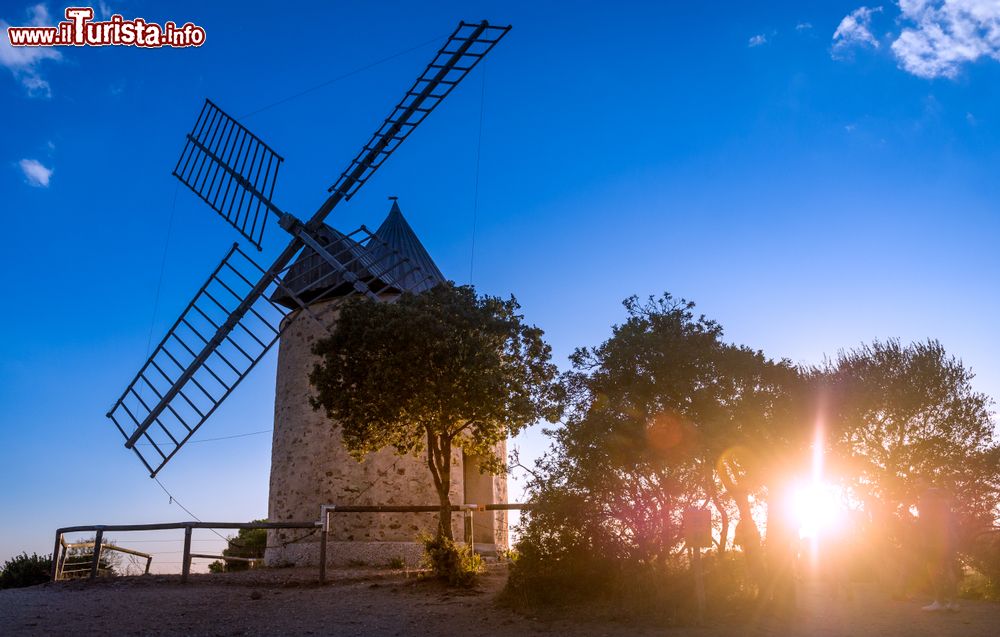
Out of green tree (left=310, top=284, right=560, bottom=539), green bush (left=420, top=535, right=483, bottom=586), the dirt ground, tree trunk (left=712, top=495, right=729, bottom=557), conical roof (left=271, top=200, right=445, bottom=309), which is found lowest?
the dirt ground

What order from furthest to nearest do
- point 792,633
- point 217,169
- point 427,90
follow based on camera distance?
point 217,169
point 427,90
point 792,633

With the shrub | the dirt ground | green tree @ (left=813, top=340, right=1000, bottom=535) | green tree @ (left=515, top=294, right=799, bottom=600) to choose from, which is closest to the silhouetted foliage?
the shrub

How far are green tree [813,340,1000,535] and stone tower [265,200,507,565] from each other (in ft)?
29.6

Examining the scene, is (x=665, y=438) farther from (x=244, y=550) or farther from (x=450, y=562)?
(x=244, y=550)

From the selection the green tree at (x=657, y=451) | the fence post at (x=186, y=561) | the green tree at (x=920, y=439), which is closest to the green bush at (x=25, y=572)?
the fence post at (x=186, y=561)

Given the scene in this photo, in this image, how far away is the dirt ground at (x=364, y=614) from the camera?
7.93 metres

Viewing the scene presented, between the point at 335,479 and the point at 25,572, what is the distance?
24.9 feet

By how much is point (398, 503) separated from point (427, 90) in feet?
34.6

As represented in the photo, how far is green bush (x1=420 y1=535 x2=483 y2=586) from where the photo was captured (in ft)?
36.0

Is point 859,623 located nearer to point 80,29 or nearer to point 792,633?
point 792,633

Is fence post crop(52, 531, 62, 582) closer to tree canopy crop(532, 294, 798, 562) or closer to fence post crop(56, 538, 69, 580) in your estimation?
fence post crop(56, 538, 69, 580)

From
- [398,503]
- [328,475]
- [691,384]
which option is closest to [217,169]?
[328,475]

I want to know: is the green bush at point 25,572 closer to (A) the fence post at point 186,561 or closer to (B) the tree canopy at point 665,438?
(A) the fence post at point 186,561

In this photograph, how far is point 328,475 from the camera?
1625cm
